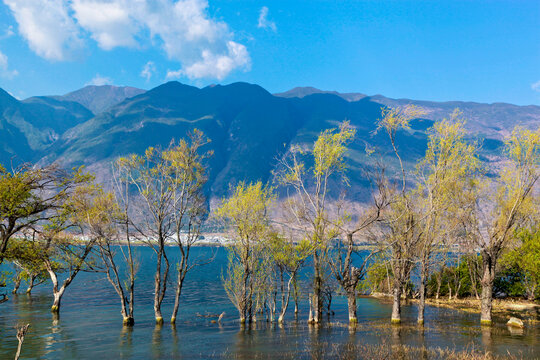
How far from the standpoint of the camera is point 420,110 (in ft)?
103

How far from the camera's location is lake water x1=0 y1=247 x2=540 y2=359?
2581cm

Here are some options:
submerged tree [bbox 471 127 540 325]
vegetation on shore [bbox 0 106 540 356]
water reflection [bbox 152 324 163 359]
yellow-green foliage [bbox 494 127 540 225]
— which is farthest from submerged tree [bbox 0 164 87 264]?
yellow-green foliage [bbox 494 127 540 225]

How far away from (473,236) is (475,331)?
29.0 ft

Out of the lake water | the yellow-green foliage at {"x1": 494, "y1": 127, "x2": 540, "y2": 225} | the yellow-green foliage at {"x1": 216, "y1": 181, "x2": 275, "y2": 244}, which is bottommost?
the lake water

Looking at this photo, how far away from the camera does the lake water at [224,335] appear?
2581 cm

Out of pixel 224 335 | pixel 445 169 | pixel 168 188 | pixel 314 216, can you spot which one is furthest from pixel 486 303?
pixel 168 188

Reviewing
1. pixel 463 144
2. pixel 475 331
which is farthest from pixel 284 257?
pixel 463 144

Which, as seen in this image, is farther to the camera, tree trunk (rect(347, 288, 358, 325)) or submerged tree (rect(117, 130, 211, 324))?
submerged tree (rect(117, 130, 211, 324))

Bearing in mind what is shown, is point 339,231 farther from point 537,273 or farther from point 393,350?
point 537,273

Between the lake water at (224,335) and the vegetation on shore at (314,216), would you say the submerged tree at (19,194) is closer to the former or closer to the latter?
the vegetation on shore at (314,216)

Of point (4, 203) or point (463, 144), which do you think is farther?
point (463, 144)

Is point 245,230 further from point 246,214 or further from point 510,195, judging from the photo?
point 510,195

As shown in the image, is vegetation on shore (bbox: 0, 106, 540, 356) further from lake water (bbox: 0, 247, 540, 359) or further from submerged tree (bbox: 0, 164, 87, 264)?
submerged tree (bbox: 0, 164, 87, 264)

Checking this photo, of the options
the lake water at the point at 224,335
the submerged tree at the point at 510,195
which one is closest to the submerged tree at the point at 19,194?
the lake water at the point at 224,335
